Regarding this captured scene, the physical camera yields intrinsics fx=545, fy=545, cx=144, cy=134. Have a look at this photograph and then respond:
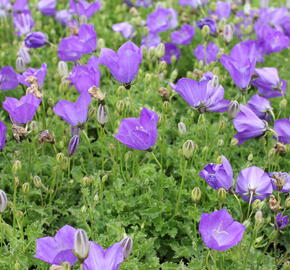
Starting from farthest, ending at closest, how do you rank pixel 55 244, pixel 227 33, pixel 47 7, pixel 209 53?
1. pixel 47 7
2. pixel 209 53
3. pixel 227 33
4. pixel 55 244

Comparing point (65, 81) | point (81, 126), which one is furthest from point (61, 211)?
point (65, 81)

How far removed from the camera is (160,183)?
2.76 m

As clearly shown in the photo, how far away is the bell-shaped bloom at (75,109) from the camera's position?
8.79 ft

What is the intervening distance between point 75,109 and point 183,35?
180 cm

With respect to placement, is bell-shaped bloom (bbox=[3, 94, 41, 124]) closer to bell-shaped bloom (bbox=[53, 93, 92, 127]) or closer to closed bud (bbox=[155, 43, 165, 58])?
bell-shaped bloom (bbox=[53, 93, 92, 127])

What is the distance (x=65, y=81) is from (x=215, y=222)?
56.2 inches

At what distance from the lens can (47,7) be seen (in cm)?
472

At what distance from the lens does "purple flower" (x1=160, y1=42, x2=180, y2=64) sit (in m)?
4.11

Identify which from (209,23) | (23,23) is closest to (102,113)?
(209,23)

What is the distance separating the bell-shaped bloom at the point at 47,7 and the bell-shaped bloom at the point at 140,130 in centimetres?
260

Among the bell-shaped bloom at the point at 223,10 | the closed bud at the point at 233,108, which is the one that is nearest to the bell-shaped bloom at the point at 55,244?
the closed bud at the point at 233,108

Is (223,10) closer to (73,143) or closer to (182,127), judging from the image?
(182,127)

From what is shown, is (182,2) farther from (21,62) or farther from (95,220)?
(95,220)

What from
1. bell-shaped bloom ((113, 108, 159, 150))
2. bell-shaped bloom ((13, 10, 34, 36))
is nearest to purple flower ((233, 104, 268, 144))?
bell-shaped bloom ((113, 108, 159, 150))
